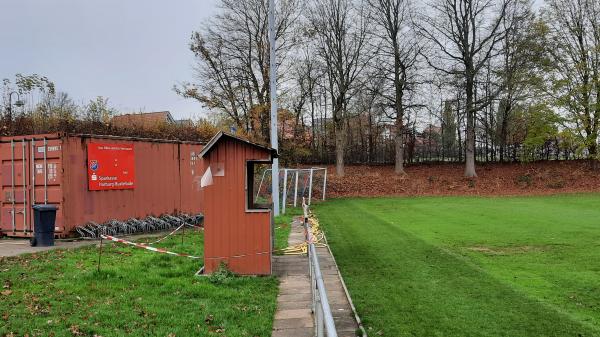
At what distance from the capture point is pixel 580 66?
36.3 metres

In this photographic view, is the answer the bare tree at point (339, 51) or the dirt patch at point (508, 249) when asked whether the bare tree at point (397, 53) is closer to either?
the bare tree at point (339, 51)

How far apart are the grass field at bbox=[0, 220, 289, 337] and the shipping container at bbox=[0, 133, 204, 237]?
413 cm

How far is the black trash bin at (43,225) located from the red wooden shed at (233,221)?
6163 mm

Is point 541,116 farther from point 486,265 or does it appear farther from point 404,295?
point 404,295

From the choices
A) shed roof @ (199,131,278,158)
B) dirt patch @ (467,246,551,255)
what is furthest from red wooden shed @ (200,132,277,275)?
dirt patch @ (467,246,551,255)

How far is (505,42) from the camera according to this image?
38.8 m

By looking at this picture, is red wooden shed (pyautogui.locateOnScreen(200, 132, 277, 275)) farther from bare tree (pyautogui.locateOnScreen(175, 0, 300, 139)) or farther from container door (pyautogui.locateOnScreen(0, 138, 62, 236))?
bare tree (pyautogui.locateOnScreen(175, 0, 300, 139))

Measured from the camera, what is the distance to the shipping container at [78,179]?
47.5 ft

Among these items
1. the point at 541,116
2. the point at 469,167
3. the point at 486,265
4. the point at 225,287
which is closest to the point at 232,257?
the point at 225,287

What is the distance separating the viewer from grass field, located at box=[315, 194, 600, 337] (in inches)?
260

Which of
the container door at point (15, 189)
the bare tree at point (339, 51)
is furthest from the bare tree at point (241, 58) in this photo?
the container door at point (15, 189)

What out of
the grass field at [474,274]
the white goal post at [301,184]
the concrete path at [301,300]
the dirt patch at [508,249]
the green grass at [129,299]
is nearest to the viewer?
the green grass at [129,299]

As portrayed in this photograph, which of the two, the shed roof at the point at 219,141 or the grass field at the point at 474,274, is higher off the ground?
the shed roof at the point at 219,141

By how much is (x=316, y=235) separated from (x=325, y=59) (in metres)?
28.0
